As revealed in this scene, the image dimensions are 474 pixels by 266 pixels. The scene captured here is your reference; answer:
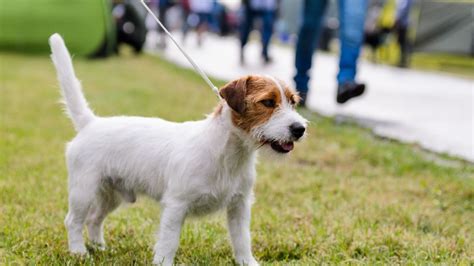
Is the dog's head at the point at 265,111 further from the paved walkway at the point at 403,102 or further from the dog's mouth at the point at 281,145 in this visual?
the paved walkway at the point at 403,102

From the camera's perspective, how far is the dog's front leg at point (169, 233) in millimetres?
3205

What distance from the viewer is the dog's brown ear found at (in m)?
3.12

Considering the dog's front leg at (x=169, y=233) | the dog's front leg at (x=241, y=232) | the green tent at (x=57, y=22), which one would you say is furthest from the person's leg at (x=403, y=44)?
the dog's front leg at (x=169, y=233)

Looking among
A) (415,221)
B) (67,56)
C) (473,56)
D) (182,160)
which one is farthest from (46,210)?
(473,56)

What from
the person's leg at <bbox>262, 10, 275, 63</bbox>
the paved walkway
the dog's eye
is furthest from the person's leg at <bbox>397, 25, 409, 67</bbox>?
the dog's eye

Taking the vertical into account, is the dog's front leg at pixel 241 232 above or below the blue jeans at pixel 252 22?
above

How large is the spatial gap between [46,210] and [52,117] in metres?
3.81

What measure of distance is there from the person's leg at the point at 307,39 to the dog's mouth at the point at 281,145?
14.8ft

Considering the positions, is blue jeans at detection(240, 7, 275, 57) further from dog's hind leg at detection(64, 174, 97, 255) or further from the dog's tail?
dog's hind leg at detection(64, 174, 97, 255)

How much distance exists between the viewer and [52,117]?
7871mm

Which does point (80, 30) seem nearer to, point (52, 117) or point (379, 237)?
point (52, 117)

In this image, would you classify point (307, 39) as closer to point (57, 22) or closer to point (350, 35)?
point (350, 35)

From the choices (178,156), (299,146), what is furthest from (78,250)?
(299,146)

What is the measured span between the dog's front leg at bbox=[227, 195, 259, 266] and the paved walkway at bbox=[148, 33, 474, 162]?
334 cm
